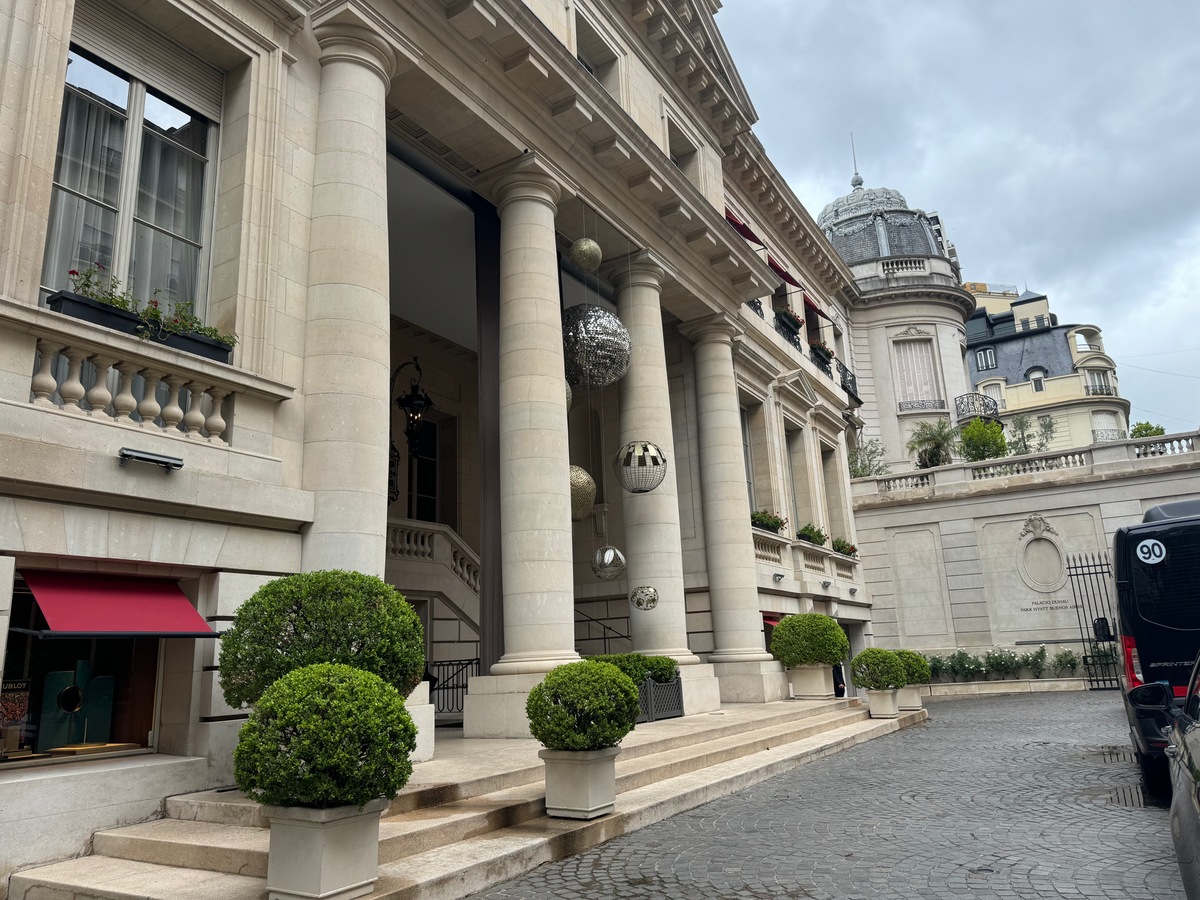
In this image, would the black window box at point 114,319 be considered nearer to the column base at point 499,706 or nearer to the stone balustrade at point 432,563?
the column base at point 499,706

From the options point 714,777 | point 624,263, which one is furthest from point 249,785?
point 624,263

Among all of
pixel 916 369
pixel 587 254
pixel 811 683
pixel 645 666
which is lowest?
pixel 811 683

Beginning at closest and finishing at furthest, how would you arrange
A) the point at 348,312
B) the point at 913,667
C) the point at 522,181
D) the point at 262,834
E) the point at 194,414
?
the point at 262,834, the point at 194,414, the point at 348,312, the point at 522,181, the point at 913,667

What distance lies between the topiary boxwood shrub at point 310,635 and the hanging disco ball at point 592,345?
7492mm

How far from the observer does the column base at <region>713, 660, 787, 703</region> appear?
1631cm

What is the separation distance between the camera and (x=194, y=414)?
24.2 ft

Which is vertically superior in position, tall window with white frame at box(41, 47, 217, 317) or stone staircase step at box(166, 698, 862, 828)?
tall window with white frame at box(41, 47, 217, 317)

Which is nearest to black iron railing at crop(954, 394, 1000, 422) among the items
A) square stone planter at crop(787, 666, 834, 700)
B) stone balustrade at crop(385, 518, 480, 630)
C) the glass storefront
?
square stone planter at crop(787, 666, 834, 700)

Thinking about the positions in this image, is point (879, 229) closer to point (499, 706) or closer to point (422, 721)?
point (499, 706)

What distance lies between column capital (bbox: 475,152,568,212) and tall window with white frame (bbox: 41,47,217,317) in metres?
4.53

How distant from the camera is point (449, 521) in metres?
20.0

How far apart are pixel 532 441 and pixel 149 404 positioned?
541cm

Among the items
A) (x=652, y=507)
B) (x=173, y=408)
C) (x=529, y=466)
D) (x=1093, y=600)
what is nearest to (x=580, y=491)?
(x=529, y=466)

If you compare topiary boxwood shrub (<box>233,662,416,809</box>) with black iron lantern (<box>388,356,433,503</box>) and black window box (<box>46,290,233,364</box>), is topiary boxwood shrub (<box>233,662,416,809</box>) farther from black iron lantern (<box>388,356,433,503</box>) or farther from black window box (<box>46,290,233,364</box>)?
black iron lantern (<box>388,356,433,503</box>)
